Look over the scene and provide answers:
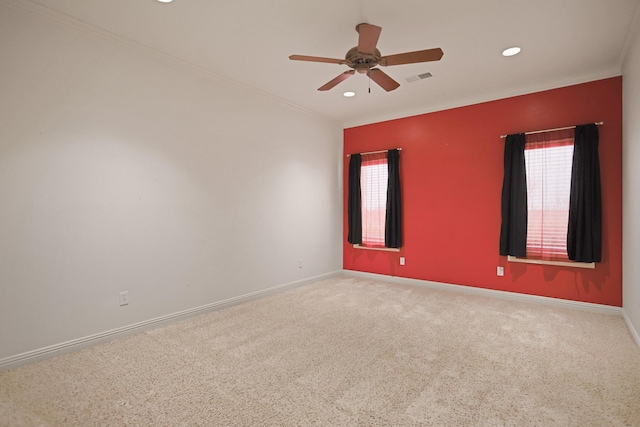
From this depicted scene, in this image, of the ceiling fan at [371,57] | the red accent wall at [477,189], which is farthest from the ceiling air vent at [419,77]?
the red accent wall at [477,189]

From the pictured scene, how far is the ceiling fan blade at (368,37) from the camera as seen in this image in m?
2.25

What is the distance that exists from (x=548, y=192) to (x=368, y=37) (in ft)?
9.72

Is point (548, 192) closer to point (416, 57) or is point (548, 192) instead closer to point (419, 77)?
point (419, 77)

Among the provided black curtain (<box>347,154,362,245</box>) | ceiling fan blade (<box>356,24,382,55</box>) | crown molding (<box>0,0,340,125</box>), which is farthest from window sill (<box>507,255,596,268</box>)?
crown molding (<box>0,0,340,125</box>)

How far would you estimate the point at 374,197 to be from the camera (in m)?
5.31

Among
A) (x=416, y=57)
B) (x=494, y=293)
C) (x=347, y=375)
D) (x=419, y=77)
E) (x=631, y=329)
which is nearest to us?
(x=347, y=375)

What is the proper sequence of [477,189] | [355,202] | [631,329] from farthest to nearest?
[355,202], [477,189], [631,329]

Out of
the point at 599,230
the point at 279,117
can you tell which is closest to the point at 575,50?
the point at 599,230

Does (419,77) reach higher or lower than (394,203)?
higher

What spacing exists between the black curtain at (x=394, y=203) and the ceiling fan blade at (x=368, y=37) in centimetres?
261

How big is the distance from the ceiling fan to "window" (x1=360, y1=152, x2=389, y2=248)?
2.24 metres

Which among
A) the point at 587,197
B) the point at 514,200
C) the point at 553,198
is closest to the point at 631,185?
the point at 587,197

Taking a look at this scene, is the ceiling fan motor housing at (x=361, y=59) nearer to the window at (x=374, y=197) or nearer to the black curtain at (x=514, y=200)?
the black curtain at (x=514, y=200)

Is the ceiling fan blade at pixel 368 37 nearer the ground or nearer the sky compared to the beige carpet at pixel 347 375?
nearer the sky
